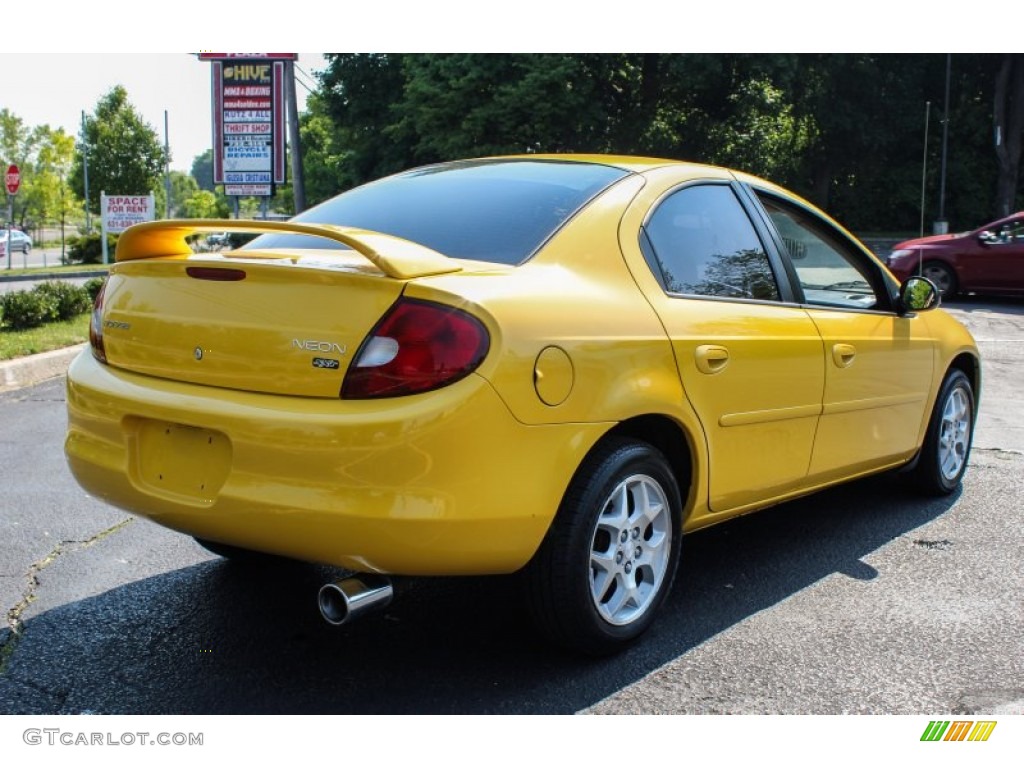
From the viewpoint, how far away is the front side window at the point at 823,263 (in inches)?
169

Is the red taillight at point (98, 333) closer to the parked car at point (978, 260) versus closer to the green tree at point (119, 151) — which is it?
the parked car at point (978, 260)

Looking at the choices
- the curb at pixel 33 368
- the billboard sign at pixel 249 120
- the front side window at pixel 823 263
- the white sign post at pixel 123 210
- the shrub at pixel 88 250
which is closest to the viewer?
the front side window at pixel 823 263

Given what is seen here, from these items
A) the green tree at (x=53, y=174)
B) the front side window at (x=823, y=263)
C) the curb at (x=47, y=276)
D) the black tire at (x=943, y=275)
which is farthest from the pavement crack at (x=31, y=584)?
the green tree at (x=53, y=174)

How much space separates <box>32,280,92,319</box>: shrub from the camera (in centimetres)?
1141

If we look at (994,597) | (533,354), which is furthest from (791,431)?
(533,354)

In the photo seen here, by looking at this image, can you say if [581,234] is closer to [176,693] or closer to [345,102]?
[176,693]

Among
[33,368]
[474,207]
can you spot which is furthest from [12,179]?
[474,207]

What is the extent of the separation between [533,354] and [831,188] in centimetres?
4111

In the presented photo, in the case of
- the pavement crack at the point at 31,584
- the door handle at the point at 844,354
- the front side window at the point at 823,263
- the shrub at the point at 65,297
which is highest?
the front side window at the point at 823,263

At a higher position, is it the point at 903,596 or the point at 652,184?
the point at 652,184

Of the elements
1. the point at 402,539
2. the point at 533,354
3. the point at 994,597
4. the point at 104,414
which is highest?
the point at 533,354

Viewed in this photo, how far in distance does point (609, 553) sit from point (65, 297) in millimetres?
10146

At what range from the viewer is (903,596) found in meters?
3.84

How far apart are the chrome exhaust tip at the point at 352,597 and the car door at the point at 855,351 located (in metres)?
2.02
